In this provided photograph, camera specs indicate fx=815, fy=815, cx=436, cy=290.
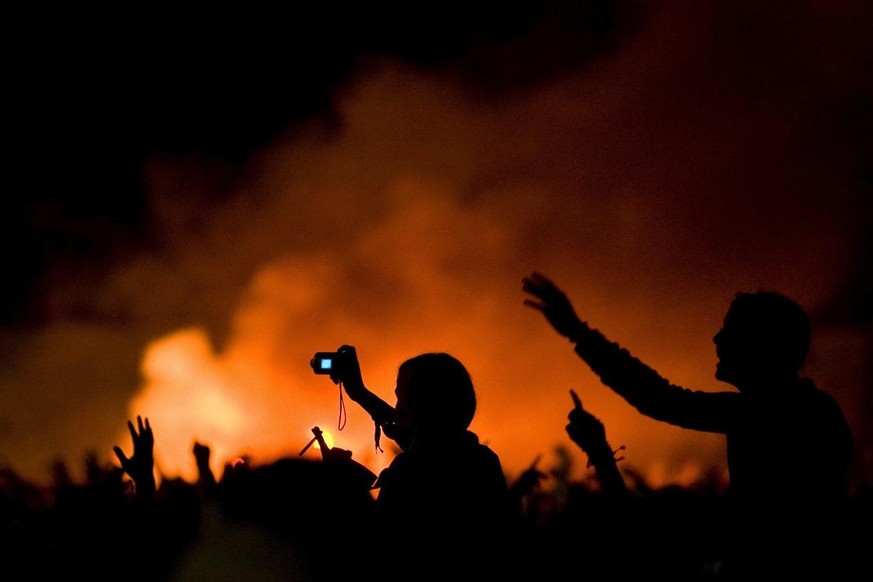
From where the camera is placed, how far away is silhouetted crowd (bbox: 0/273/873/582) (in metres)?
2.25

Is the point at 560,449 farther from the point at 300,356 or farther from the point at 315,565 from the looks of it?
the point at 315,565

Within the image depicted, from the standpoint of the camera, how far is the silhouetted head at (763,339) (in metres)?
2.51

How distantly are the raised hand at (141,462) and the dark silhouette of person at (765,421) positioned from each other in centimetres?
154

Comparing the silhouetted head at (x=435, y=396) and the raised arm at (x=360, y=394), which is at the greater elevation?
the raised arm at (x=360, y=394)

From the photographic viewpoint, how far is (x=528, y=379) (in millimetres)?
11156

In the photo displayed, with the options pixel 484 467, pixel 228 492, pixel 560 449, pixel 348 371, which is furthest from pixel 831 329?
pixel 228 492

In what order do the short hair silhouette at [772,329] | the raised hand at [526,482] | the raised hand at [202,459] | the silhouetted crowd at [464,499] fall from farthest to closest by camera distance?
the raised hand at [202,459], the raised hand at [526,482], the short hair silhouette at [772,329], the silhouetted crowd at [464,499]

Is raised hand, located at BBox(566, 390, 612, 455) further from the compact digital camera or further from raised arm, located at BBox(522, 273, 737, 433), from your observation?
the compact digital camera

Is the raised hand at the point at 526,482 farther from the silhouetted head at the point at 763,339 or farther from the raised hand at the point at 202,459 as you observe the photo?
the raised hand at the point at 202,459

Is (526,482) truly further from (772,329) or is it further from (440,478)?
(772,329)

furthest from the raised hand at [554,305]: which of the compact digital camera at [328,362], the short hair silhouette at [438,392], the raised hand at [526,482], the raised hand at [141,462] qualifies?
the compact digital camera at [328,362]

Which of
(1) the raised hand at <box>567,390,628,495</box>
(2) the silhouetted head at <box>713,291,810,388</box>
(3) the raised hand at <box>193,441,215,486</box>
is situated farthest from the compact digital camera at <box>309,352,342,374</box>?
(2) the silhouetted head at <box>713,291,810,388</box>

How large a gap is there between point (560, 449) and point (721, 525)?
25.7 feet

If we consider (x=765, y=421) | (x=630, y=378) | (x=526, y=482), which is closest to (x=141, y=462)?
(x=526, y=482)
